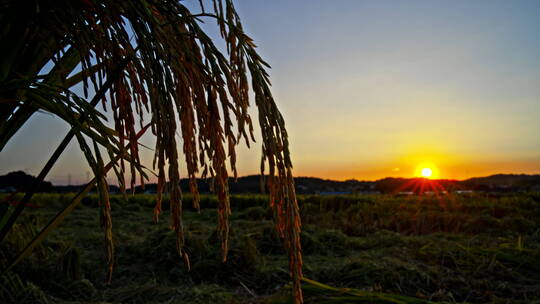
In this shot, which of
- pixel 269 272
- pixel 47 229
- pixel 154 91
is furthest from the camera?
→ pixel 269 272

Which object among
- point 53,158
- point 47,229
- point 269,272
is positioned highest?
point 53,158

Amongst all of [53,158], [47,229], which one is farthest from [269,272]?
[53,158]

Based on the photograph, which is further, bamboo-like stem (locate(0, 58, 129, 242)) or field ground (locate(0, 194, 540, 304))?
field ground (locate(0, 194, 540, 304))

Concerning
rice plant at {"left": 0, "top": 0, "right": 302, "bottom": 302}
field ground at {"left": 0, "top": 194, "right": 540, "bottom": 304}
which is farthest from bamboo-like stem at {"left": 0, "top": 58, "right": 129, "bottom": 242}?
field ground at {"left": 0, "top": 194, "right": 540, "bottom": 304}

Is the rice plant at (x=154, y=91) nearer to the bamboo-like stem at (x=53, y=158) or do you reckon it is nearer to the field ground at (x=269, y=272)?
the bamboo-like stem at (x=53, y=158)

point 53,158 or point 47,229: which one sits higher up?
point 53,158

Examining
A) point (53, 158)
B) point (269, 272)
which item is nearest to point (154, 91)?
point (53, 158)

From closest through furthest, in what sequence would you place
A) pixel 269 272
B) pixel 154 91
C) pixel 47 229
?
pixel 154 91 → pixel 47 229 → pixel 269 272

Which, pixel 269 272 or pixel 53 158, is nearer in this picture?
pixel 53 158

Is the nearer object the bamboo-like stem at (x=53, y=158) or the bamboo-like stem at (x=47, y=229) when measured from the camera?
the bamboo-like stem at (x=53, y=158)

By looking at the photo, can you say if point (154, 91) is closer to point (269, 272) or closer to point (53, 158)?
point (53, 158)

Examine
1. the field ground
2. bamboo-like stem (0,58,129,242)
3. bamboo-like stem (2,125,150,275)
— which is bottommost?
the field ground

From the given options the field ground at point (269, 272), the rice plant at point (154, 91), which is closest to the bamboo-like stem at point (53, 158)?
the rice plant at point (154, 91)

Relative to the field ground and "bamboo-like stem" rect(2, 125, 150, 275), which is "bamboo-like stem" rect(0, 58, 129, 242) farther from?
the field ground
